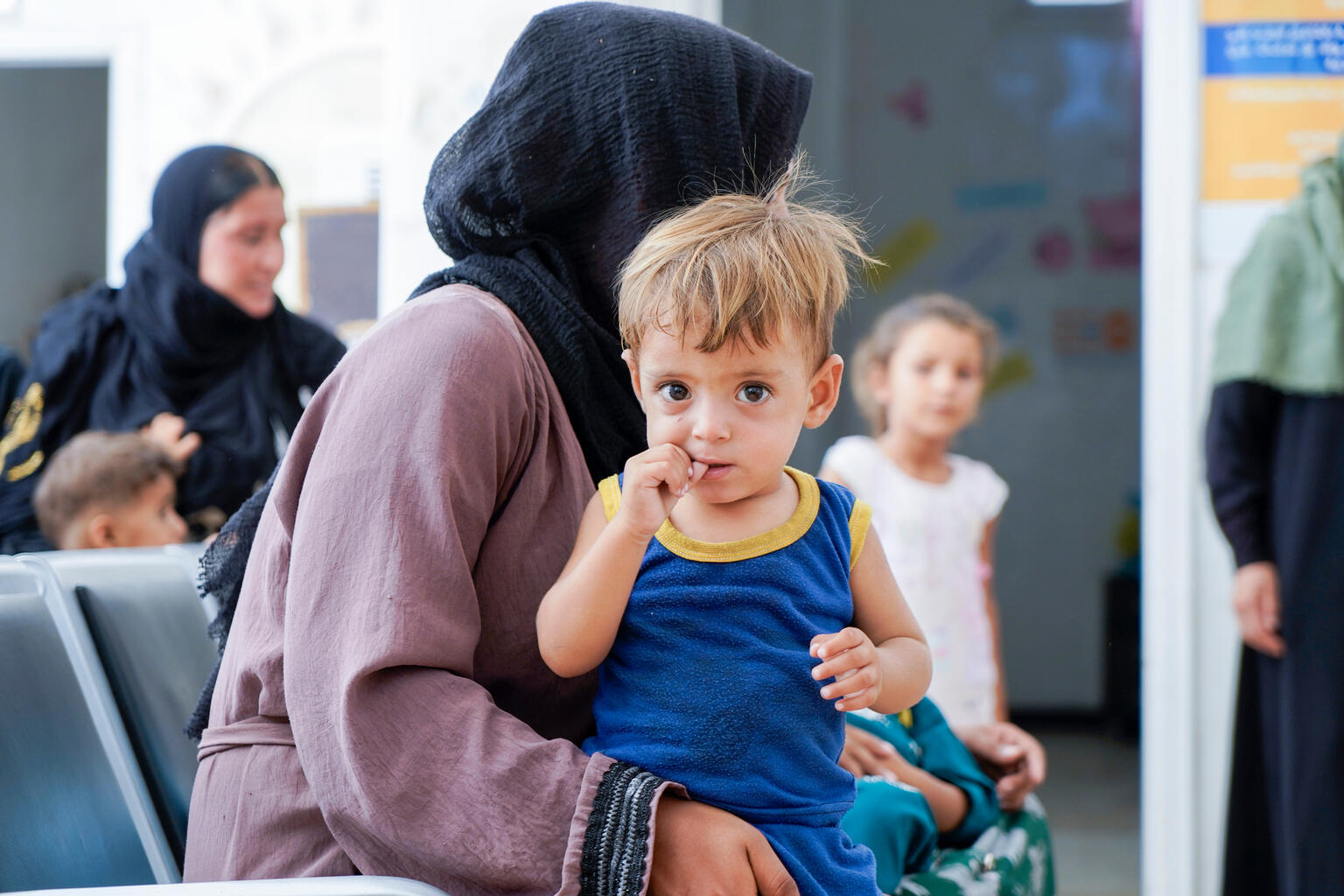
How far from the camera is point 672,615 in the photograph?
1.19 metres

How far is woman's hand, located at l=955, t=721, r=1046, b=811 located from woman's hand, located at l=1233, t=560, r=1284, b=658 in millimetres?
1086

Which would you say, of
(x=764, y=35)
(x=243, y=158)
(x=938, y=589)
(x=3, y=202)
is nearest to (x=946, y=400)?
(x=938, y=589)

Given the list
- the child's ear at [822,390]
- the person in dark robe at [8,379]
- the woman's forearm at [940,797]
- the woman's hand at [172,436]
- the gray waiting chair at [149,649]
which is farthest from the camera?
the person in dark robe at [8,379]

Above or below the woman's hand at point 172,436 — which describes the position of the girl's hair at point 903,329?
above

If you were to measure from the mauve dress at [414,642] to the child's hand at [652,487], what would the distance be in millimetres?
134

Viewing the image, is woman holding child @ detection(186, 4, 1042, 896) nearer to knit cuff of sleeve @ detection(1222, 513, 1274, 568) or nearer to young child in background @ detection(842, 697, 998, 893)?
young child in background @ detection(842, 697, 998, 893)

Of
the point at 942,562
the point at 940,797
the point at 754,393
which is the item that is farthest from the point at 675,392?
the point at 942,562

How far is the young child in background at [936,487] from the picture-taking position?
11.4 ft

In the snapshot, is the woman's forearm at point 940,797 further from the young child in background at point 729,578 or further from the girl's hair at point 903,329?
the girl's hair at point 903,329

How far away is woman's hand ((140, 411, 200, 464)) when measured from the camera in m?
3.07

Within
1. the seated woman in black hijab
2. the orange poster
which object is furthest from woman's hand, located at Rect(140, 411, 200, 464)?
the orange poster

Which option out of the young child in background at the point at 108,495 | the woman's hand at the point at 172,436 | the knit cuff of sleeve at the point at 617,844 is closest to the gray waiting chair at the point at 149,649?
the knit cuff of sleeve at the point at 617,844

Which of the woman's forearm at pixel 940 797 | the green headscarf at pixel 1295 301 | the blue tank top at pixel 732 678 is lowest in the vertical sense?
the woman's forearm at pixel 940 797

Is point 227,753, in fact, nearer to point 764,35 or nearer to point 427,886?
point 427,886
